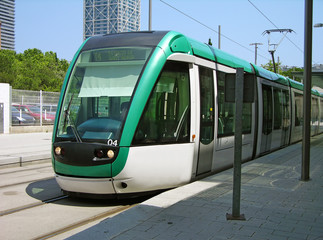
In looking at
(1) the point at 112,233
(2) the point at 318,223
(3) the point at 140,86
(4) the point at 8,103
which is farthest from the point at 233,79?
(4) the point at 8,103

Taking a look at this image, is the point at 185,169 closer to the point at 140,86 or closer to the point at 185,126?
the point at 185,126

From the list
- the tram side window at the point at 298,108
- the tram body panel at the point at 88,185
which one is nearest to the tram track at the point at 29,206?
the tram body panel at the point at 88,185

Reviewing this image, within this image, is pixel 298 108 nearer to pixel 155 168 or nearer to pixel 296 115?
pixel 296 115

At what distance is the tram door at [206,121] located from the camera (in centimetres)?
757

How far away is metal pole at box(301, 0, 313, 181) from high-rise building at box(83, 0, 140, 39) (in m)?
33.3

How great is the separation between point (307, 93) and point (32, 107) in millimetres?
18718

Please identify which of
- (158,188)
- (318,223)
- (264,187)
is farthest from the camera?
(264,187)

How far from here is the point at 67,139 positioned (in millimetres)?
6293

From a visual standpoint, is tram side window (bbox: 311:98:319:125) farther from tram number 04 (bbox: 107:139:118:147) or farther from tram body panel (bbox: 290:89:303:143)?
tram number 04 (bbox: 107:139:118:147)

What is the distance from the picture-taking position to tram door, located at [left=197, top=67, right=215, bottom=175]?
7.57m

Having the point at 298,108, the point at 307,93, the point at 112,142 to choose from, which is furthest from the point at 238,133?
the point at 298,108

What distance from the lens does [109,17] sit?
4484cm

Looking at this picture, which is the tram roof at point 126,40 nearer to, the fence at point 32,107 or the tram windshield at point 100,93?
the tram windshield at point 100,93

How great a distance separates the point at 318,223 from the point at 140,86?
328cm
